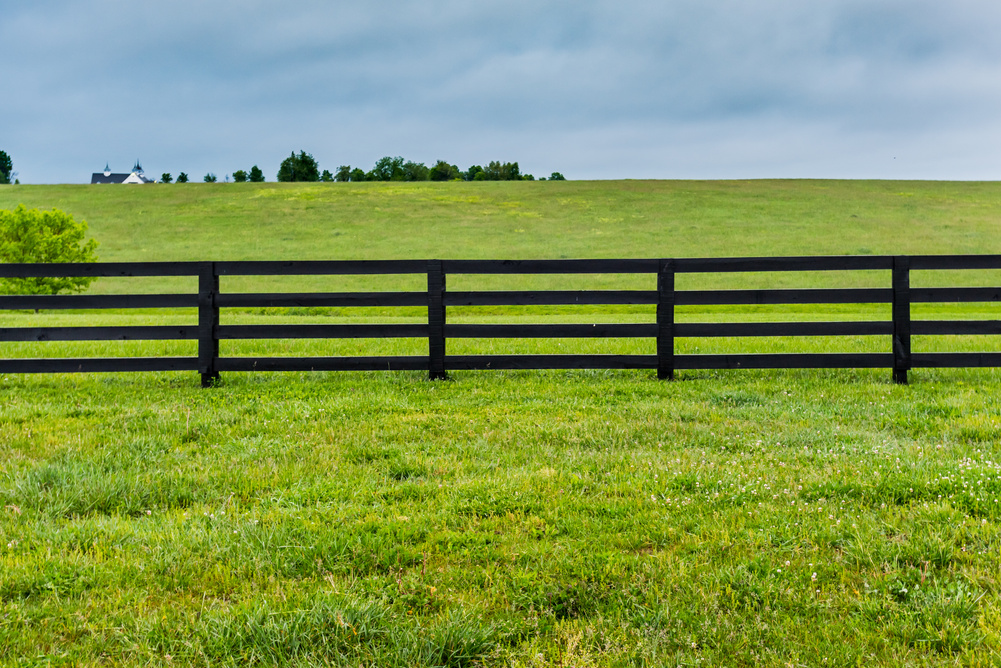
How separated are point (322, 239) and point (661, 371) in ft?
117

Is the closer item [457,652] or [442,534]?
[457,652]

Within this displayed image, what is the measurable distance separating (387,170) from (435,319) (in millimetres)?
102751

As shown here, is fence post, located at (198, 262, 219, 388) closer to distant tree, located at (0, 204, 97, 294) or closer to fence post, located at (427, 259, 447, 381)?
fence post, located at (427, 259, 447, 381)

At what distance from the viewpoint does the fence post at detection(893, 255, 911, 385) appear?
868 centimetres

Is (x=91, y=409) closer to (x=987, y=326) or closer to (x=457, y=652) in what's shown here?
(x=457, y=652)

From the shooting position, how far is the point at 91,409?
279 inches

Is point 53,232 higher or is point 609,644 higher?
point 53,232

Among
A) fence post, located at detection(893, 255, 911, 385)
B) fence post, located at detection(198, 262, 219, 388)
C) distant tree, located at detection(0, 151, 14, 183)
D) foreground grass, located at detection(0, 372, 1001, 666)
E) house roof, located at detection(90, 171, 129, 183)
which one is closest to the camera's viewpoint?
foreground grass, located at detection(0, 372, 1001, 666)

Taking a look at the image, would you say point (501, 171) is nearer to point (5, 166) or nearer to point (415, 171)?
point (415, 171)

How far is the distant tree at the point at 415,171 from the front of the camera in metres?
107

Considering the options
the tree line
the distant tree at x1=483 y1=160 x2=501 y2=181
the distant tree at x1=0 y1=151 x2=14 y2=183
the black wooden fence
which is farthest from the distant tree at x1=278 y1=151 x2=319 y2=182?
the black wooden fence

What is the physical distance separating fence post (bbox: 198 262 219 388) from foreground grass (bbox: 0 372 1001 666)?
193 cm

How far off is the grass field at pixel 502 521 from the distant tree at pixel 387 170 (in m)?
98.2

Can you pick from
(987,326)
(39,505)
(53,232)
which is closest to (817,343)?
(987,326)
